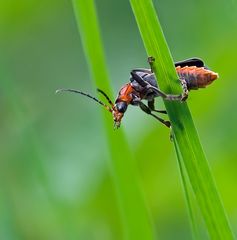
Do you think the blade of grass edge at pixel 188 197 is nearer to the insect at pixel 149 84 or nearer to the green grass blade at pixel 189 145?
the green grass blade at pixel 189 145

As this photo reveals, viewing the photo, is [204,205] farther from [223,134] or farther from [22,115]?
[223,134]

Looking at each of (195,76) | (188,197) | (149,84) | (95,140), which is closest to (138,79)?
(149,84)

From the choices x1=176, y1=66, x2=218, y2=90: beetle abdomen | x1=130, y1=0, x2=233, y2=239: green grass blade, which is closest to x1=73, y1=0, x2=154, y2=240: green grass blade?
x1=176, y1=66, x2=218, y2=90: beetle abdomen

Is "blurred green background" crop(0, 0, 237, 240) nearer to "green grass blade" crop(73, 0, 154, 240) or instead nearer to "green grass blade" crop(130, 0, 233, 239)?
"green grass blade" crop(73, 0, 154, 240)

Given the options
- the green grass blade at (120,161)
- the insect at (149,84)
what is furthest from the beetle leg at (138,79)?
the green grass blade at (120,161)

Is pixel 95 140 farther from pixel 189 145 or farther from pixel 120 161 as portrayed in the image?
pixel 189 145
